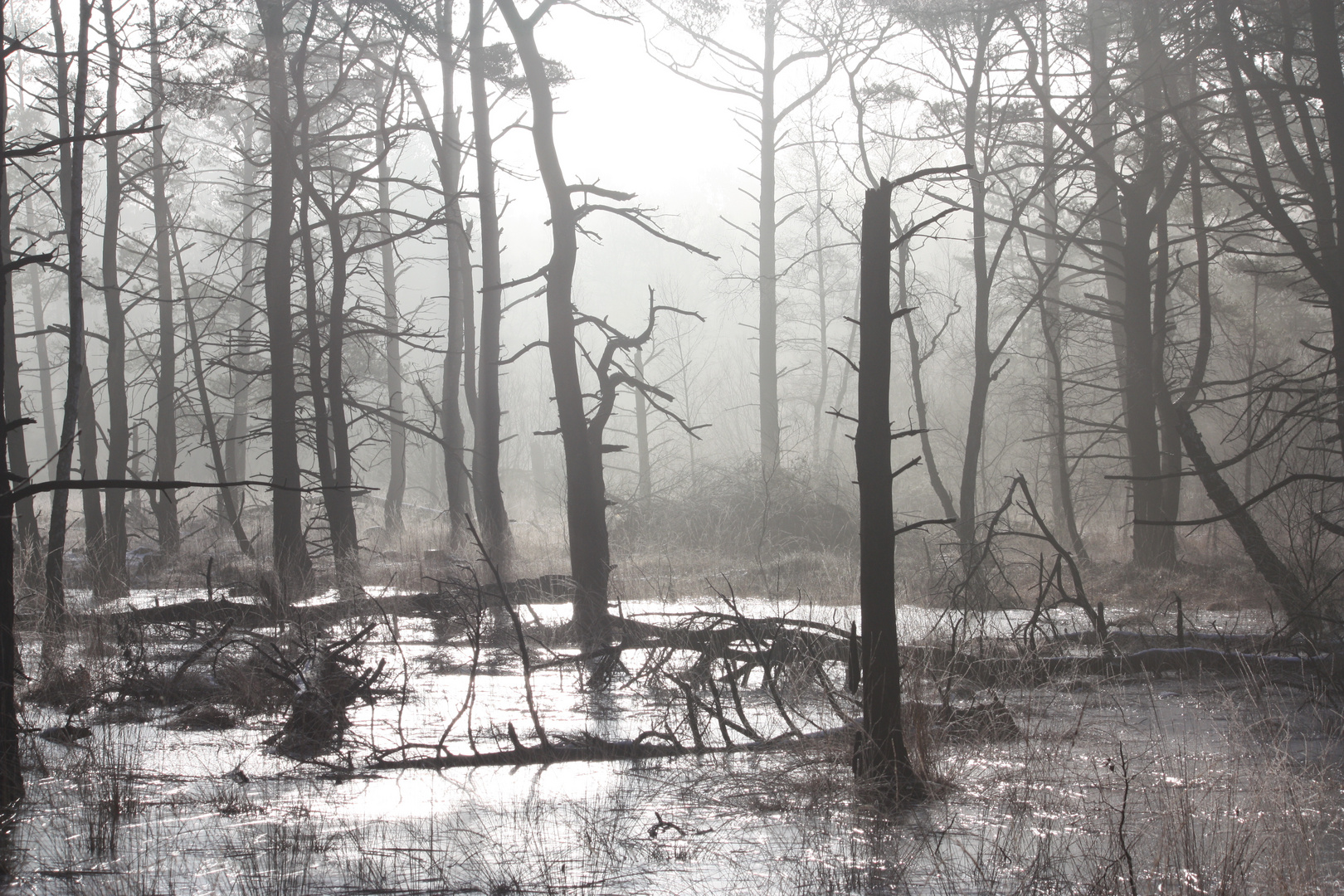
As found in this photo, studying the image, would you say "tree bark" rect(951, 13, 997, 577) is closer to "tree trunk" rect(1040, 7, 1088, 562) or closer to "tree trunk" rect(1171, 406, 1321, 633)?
"tree trunk" rect(1040, 7, 1088, 562)

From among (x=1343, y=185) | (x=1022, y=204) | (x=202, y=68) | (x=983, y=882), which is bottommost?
(x=983, y=882)

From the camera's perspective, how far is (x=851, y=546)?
15.5 meters

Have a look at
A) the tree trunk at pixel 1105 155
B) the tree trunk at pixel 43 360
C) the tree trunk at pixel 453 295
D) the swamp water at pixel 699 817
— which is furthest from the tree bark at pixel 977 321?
the tree trunk at pixel 43 360

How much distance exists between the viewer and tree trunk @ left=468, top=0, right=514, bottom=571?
1534 cm

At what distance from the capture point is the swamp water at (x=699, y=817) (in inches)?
136

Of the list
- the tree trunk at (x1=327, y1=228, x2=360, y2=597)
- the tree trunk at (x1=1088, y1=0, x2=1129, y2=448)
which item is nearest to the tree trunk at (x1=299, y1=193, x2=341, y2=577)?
the tree trunk at (x1=327, y1=228, x2=360, y2=597)

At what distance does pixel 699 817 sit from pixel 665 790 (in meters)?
0.41

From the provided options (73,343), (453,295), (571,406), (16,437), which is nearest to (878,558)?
(571,406)

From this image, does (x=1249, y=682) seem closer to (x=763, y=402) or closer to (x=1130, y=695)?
(x=1130, y=695)

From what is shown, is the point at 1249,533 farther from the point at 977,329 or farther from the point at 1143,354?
the point at 977,329

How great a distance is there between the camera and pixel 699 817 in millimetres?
4219

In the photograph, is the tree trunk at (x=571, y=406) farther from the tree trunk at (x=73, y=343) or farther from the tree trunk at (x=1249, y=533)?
the tree trunk at (x=1249, y=533)

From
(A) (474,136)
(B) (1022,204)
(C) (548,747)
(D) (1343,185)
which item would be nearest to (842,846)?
(C) (548,747)

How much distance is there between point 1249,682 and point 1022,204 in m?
5.12
